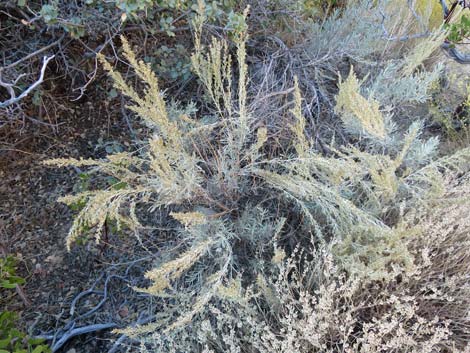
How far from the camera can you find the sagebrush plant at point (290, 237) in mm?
1180

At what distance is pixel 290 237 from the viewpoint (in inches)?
62.4

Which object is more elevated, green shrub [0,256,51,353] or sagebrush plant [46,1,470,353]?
sagebrush plant [46,1,470,353]

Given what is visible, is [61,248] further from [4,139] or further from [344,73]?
[344,73]

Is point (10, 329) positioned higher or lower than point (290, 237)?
lower

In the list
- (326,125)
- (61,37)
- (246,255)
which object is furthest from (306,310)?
(61,37)

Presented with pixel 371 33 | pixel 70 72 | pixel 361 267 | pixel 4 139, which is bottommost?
pixel 4 139

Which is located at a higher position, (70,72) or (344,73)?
(344,73)

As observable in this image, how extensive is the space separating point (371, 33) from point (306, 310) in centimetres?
161

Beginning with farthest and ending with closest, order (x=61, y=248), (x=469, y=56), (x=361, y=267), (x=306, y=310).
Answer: (x=469, y=56)
(x=61, y=248)
(x=361, y=267)
(x=306, y=310)

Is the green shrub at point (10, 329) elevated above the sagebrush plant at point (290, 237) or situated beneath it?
situated beneath

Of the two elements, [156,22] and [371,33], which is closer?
[156,22]

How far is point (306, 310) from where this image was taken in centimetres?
114

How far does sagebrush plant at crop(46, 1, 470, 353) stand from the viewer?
46.4 inches

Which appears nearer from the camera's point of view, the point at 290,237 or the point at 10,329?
the point at 10,329
